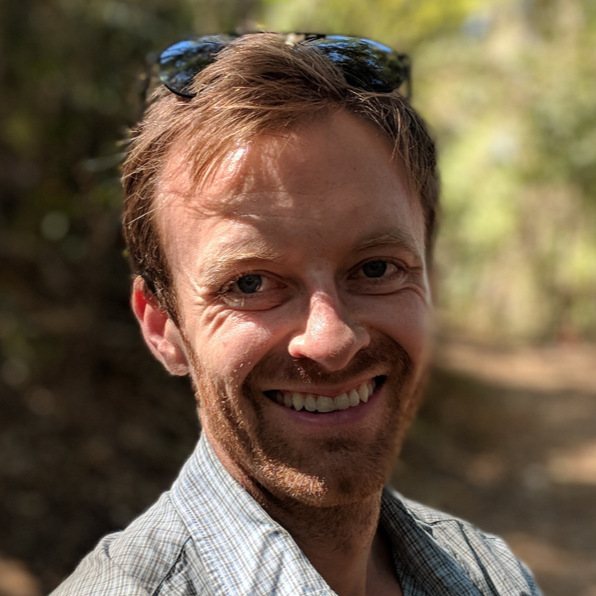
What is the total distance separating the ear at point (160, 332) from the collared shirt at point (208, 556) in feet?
0.61

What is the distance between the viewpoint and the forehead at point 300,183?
1314 mm

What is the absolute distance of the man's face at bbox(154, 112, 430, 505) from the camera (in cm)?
132

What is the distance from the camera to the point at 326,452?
1.35 m

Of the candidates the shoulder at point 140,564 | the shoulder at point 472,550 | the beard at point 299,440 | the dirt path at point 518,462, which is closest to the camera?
the shoulder at point 140,564

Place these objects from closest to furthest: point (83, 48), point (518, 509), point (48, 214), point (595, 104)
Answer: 1. point (83, 48)
2. point (48, 214)
3. point (518, 509)
4. point (595, 104)

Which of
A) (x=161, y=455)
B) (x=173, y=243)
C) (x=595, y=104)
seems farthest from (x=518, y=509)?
(x=173, y=243)

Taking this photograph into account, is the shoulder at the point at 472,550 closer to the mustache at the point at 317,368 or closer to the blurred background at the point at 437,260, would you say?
the mustache at the point at 317,368

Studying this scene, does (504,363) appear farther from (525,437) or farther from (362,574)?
(362,574)

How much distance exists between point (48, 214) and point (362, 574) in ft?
14.2

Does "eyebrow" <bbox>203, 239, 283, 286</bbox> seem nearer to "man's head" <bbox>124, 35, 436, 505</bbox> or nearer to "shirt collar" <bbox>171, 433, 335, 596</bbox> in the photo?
"man's head" <bbox>124, 35, 436, 505</bbox>

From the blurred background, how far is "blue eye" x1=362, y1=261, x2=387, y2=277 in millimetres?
872

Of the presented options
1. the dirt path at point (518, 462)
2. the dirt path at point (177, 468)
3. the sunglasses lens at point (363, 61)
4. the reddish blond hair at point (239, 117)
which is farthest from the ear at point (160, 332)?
the dirt path at point (518, 462)

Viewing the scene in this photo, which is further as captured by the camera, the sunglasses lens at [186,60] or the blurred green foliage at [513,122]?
the blurred green foliage at [513,122]

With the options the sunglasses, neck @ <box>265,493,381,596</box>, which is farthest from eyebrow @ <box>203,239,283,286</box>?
neck @ <box>265,493,381,596</box>
